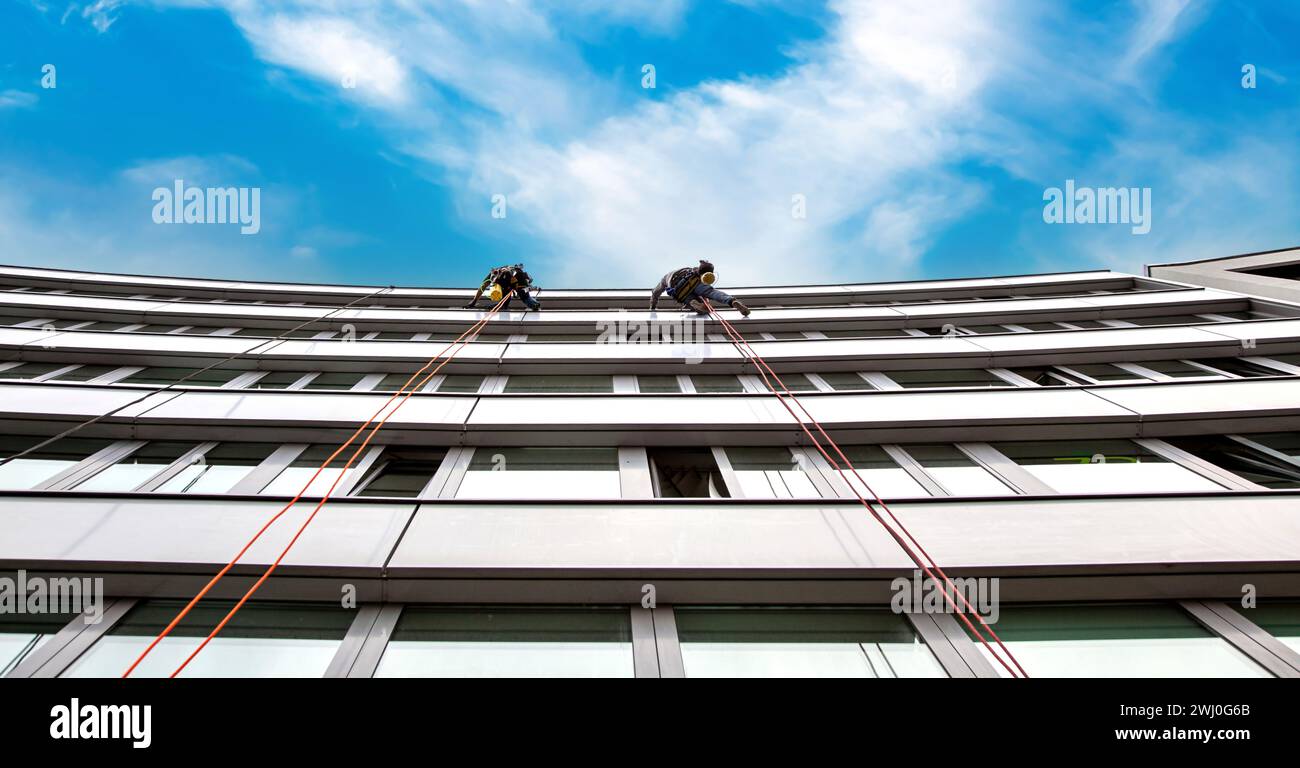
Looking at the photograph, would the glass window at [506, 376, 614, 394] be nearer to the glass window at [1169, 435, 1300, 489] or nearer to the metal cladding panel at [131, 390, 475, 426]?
the metal cladding panel at [131, 390, 475, 426]

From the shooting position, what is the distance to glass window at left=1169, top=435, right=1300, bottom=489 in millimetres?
5523

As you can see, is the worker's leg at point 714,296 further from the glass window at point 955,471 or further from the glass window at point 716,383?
the glass window at point 955,471

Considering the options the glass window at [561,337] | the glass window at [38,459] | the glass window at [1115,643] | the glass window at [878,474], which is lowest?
the glass window at [1115,643]

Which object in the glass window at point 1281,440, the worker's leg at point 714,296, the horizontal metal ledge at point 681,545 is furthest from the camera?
the worker's leg at point 714,296

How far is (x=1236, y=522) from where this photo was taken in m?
4.28

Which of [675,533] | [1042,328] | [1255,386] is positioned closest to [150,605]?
[675,533]

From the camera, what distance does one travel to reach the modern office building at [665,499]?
Result: 363 centimetres

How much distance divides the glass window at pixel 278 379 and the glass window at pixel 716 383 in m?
6.82

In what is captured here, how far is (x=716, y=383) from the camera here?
853 cm

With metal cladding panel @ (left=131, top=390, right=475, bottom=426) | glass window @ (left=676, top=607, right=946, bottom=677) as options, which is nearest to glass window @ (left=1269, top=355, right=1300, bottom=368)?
glass window @ (left=676, top=607, right=946, bottom=677)

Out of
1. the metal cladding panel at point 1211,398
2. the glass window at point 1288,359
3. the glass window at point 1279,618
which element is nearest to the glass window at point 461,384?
the glass window at point 1279,618
